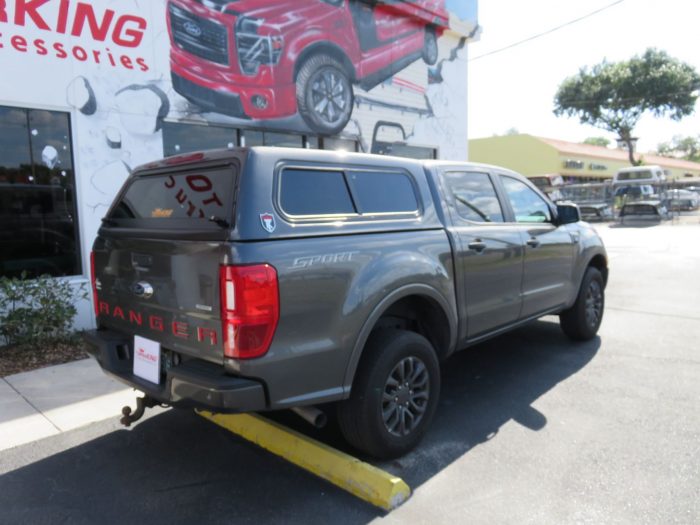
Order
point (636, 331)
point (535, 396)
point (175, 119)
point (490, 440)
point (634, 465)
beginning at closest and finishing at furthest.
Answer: point (634, 465), point (490, 440), point (535, 396), point (636, 331), point (175, 119)

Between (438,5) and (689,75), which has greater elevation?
(689,75)

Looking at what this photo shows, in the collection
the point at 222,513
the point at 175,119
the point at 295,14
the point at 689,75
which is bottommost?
the point at 222,513

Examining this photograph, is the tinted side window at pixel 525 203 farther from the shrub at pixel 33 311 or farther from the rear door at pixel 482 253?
the shrub at pixel 33 311

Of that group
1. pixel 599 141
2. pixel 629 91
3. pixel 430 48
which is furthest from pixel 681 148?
pixel 430 48

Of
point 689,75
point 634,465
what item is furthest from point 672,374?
point 689,75

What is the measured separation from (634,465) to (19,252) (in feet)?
21.2

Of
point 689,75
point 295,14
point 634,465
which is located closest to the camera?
point 634,465

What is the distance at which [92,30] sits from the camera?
21.2ft

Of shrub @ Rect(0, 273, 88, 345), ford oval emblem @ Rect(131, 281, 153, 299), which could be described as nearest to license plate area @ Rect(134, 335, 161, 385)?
ford oval emblem @ Rect(131, 281, 153, 299)

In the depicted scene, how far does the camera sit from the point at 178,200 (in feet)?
10.3

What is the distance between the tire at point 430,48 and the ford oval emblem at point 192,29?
545 cm

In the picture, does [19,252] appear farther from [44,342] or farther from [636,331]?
[636,331]

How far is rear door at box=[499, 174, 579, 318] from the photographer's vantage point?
4559 millimetres

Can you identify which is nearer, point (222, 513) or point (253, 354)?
point (253, 354)
